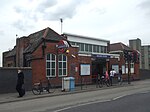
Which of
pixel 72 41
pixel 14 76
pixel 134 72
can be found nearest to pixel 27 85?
pixel 14 76

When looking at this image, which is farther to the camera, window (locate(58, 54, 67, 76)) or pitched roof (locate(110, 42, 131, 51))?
pitched roof (locate(110, 42, 131, 51))

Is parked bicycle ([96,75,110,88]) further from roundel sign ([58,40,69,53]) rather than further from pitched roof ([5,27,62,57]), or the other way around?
pitched roof ([5,27,62,57])

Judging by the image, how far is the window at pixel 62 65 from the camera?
30.0 metres

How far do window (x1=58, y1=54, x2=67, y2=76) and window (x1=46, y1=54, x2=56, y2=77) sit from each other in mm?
739

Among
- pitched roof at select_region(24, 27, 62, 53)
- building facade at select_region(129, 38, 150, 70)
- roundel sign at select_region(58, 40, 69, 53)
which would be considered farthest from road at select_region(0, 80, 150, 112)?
building facade at select_region(129, 38, 150, 70)

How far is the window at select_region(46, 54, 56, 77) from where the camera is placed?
1130 inches

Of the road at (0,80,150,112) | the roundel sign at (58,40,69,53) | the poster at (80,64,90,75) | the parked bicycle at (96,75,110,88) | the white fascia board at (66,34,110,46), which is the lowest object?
the road at (0,80,150,112)

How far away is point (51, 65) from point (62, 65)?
157cm

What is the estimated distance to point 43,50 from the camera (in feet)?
92.9

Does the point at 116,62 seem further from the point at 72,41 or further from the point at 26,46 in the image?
the point at 26,46

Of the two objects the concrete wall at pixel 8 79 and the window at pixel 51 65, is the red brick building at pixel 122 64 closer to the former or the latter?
the window at pixel 51 65

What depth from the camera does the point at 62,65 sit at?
30.2 metres

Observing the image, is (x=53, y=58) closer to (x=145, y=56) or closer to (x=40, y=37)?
(x=40, y=37)

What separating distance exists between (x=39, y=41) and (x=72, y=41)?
838 cm
